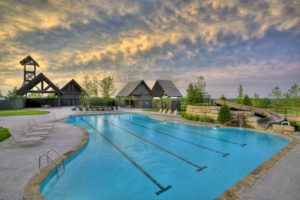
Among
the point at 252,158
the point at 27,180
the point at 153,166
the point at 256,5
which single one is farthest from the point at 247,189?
the point at 256,5

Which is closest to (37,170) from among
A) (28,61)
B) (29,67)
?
(28,61)

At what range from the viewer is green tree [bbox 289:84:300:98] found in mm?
26312

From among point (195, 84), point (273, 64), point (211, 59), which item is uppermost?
point (211, 59)

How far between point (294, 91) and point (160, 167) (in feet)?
101

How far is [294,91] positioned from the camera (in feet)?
87.2

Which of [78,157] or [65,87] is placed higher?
[65,87]

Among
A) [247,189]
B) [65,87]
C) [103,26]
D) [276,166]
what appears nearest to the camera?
[247,189]

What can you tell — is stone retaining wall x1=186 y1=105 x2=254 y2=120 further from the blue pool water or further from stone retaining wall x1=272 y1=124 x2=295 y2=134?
the blue pool water

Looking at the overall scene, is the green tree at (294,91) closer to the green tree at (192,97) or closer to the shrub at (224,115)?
the green tree at (192,97)

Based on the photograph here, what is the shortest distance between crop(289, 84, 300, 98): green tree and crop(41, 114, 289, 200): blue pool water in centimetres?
2222

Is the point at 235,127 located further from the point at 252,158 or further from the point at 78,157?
the point at 78,157

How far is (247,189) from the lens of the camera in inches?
155

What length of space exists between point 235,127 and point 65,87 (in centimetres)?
3666

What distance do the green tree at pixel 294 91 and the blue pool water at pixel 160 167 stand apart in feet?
72.9
